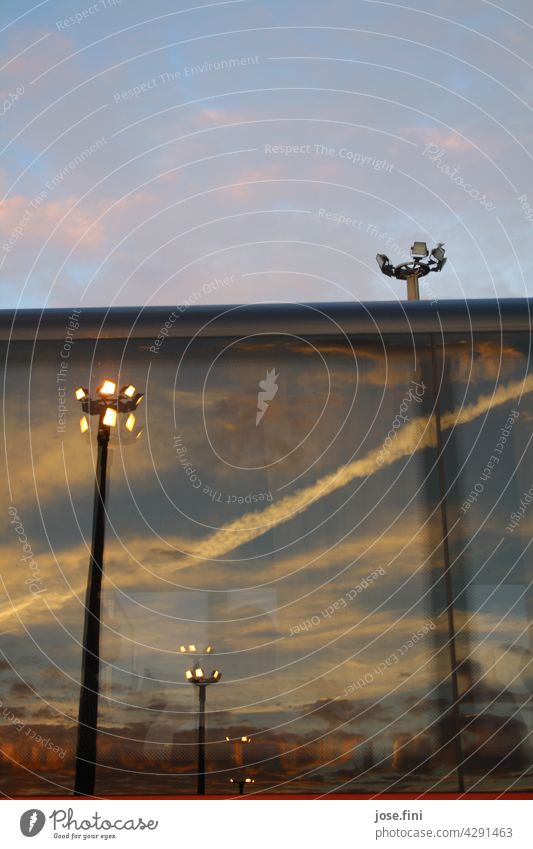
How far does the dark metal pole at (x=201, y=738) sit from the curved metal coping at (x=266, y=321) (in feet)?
7.92

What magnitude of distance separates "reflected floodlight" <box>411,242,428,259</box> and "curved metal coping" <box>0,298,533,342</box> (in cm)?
106

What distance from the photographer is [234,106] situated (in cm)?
720

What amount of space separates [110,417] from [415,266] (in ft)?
9.50

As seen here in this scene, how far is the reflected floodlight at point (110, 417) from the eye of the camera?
611cm

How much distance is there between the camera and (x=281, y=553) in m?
6.07

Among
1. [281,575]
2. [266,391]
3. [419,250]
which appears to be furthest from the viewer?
[419,250]

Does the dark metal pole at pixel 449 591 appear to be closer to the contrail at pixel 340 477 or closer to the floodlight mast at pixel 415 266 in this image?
the contrail at pixel 340 477

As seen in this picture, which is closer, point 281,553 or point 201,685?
point 201,685

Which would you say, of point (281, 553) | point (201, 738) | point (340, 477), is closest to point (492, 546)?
point (340, 477)

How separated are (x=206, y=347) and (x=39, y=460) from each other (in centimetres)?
141

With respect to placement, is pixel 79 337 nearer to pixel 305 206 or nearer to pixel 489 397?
pixel 305 206

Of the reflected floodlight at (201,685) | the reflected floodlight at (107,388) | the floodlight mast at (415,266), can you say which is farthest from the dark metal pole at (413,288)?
the reflected floodlight at (201,685)

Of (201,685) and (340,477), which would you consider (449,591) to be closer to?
(340,477)

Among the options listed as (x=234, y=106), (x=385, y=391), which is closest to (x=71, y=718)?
(x=385, y=391)
